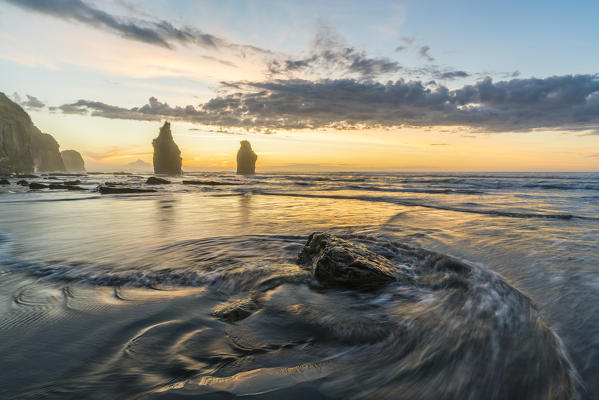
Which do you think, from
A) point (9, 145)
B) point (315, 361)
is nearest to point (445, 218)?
point (315, 361)

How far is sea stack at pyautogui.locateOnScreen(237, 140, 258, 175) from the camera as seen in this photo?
117m

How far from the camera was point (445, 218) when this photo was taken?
10203 mm

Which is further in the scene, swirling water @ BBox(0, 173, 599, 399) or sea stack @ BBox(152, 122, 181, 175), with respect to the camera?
sea stack @ BBox(152, 122, 181, 175)

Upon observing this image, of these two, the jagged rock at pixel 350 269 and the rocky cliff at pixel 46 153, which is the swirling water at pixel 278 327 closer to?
the jagged rock at pixel 350 269

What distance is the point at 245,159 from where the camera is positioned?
385 ft

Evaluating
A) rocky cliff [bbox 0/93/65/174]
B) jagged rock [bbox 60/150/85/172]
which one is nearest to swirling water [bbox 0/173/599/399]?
rocky cliff [bbox 0/93/65/174]

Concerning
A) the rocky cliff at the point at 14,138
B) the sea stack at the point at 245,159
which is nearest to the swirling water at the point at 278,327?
the rocky cliff at the point at 14,138

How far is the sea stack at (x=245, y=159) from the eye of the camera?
4604 inches

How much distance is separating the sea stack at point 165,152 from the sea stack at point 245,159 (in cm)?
2542

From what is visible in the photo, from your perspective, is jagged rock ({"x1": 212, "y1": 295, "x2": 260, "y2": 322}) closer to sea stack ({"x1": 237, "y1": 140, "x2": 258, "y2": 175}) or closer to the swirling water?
the swirling water

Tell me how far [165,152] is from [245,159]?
107 ft

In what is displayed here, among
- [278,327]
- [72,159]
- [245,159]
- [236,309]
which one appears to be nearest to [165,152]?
[245,159]

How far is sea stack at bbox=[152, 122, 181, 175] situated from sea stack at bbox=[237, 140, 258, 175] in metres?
25.4

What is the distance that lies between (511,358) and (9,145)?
3980 inches
